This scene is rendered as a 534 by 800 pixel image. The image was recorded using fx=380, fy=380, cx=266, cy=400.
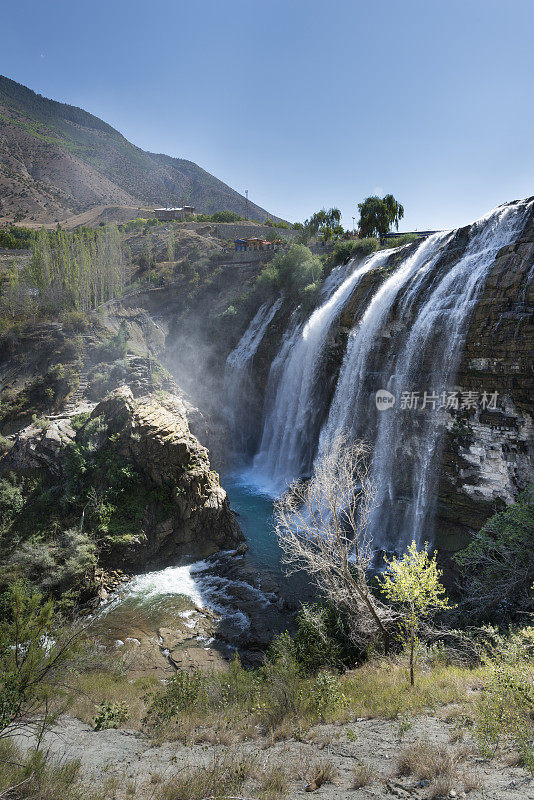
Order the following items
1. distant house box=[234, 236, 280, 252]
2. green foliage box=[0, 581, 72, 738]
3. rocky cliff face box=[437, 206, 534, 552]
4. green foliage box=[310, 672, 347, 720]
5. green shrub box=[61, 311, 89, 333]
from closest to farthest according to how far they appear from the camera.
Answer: green foliage box=[0, 581, 72, 738] < green foliage box=[310, 672, 347, 720] < rocky cliff face box=[437, 206, 534, 552] < green shrub box=[61, 311, 89, 333] < distant house box=[234, 236, 280, 252]

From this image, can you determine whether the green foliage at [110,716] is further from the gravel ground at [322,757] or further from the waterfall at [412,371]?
the waterfall at [412,371]

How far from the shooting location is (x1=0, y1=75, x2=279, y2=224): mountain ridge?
75.3 metres

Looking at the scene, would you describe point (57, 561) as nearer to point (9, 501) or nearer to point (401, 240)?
point (9, 501)

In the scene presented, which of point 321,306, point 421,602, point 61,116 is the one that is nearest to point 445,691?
point 421,602

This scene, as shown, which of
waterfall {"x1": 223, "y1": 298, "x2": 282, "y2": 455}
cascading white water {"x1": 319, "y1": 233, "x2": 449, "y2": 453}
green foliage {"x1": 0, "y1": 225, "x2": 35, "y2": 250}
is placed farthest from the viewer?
green foliage {"x1": 0, "y1": 225, "x2": 35, "y2": 250}

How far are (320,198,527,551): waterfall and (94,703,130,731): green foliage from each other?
12081mm

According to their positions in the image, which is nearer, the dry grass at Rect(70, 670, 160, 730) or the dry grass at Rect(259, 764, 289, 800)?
the dry grass at Rect(259, 764, 289, 800)

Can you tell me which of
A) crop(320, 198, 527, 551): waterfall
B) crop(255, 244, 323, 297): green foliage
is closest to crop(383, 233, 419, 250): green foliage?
crop(255, 244, 323, 297): green foliage

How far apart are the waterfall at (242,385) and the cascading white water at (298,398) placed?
2.51 meters

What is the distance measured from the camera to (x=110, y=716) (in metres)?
8.11

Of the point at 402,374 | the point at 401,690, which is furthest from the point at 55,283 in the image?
the point at 401,690

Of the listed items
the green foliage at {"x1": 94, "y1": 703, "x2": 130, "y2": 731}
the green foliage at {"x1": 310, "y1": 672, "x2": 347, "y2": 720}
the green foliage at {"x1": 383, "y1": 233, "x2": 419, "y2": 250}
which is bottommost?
the green foliage at {"x1": 94, "y1": 703, "x2": 130, "y2": 731}

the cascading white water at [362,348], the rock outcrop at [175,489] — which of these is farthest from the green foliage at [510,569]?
the rock outcrop at [175,489]

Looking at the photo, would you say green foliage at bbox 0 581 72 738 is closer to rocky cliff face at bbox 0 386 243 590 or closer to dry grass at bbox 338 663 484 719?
dry grass at bbox 338 663 484 719
